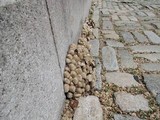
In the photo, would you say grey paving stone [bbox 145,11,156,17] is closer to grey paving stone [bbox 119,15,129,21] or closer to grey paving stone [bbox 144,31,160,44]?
grey paving stone [bbox 119,15,129,21]

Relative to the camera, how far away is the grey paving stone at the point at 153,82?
2.84 meters

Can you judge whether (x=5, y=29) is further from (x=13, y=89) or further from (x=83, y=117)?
(x=83, y=117)

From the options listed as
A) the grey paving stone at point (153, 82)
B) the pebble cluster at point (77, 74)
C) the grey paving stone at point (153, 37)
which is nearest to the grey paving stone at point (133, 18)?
the grey paving stone at point (153, 37)

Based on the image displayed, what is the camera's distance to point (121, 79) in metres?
3.11

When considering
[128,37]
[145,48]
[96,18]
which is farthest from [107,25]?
[145,48]

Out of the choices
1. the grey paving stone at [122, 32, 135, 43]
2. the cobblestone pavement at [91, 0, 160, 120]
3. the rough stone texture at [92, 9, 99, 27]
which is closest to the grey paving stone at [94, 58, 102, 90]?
the cobblestone pavement at [91, 0, 160, 120]

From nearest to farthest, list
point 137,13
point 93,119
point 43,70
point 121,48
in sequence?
1. point 43,70
2. point 93,119
3. point 121,48
4. point 137,13

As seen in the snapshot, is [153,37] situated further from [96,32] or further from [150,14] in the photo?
[150,14]

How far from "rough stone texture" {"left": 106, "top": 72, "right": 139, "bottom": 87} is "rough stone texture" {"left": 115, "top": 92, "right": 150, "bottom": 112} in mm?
232

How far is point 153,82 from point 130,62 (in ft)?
2.18

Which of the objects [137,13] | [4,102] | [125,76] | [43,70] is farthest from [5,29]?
[137,13]

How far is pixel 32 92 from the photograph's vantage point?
152 cm

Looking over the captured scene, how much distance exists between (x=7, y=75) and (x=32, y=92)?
326 mm

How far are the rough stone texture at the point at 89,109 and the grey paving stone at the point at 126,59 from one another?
3.42 feet
